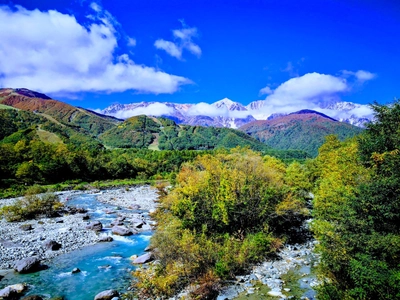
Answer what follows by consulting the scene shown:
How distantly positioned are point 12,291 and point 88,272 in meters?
5.86

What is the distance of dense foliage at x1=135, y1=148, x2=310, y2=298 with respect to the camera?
21.0 metres

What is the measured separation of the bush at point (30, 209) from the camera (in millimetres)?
40656

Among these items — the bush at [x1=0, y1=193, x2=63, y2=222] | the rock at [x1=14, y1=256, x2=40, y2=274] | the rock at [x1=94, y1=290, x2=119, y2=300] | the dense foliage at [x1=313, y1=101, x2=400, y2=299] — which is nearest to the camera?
the dense foliage at [x1=313, y1=101, x2=400, y2=299]

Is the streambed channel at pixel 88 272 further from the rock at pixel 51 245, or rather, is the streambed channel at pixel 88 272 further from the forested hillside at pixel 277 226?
the forested hillside at pixel 277 226

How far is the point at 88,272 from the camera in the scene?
24.4m

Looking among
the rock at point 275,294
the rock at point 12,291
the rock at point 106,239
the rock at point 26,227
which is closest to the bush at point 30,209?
the rock at point 26,227

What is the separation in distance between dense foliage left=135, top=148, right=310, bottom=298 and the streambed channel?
3.54 m

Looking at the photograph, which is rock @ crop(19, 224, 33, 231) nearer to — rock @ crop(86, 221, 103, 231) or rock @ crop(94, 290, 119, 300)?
rock @ crop(86, 221, 103, 231)

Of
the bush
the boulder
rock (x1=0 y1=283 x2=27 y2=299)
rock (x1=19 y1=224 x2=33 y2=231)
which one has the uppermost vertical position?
the bush

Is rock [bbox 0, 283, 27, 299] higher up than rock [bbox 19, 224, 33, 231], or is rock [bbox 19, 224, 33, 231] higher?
rock [bbox 19, 224, 33, 231]

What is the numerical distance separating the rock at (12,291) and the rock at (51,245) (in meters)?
8.41

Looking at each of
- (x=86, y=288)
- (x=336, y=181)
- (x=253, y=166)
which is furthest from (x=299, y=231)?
(x=86, y=288)

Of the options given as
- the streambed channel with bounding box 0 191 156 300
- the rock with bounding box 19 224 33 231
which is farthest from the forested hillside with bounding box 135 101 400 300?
the rock with bounding box 19 224 33 231

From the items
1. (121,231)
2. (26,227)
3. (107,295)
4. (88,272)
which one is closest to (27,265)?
(88,272)
